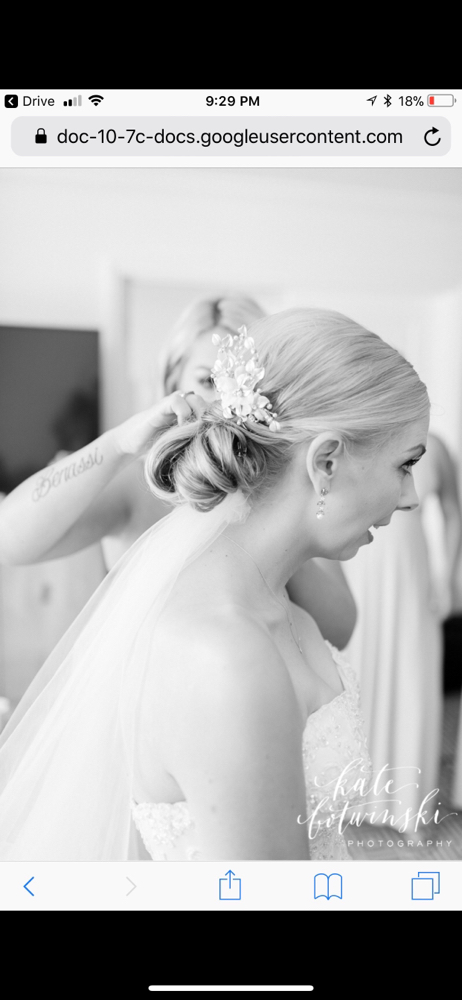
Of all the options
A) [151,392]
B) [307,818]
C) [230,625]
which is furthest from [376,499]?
[151,392]

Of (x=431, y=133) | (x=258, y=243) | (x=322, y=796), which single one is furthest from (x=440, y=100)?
(x=322, y=796)

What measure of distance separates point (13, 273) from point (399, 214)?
615 mm

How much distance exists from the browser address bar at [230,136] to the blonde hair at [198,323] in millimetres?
346

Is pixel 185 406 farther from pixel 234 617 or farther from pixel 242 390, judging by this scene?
pixel 234 617

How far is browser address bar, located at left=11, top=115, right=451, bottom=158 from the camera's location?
742 mm

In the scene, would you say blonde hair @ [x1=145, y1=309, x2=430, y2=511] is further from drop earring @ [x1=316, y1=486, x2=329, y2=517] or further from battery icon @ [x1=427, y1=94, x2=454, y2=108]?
battery icon @ [x1=427, y1=94, x2=454, y2=108]

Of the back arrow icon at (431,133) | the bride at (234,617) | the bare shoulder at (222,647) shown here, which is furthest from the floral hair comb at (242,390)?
the back arrow icon at (431,133)

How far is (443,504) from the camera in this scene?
1335 mm

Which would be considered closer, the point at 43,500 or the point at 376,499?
the point at 376,499

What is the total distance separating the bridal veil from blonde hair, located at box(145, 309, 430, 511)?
58 mm

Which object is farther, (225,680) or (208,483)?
(208,483)

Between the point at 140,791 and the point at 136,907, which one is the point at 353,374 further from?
the point at 136,907

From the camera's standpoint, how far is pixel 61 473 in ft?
3.23

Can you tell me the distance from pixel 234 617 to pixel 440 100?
64 cm
